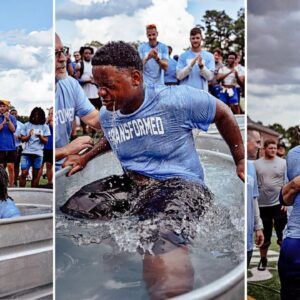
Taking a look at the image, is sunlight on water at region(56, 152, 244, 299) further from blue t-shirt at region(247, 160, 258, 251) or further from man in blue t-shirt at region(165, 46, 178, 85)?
man in blue t-shirt at region(165, 46, 178, 85)

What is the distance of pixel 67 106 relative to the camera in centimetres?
410

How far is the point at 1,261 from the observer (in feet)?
13.2

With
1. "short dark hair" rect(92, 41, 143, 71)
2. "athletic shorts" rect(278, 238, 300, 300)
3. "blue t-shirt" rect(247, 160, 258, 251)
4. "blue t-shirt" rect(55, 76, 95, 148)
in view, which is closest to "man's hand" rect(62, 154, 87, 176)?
"blue t-shirt" rect(55, 76, 95, 148)

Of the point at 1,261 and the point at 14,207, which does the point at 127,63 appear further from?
the point at 1,261

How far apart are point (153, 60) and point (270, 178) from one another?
1077 millimetres

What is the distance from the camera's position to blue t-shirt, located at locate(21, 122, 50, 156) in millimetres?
4184

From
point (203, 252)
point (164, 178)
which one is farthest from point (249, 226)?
point (164, 178)

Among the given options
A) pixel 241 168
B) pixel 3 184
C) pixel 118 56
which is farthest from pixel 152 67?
pixel 3 184

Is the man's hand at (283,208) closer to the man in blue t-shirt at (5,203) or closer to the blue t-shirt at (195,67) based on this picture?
the blue t-shirt at (195,67)

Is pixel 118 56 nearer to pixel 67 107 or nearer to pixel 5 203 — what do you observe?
pixel 67 107

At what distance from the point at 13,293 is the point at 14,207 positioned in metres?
0.59

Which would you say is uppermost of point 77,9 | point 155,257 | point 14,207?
point 77,9

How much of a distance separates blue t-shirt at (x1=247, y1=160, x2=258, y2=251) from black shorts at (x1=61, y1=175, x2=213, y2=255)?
255 mm

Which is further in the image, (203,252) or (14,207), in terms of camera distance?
(14,207)
